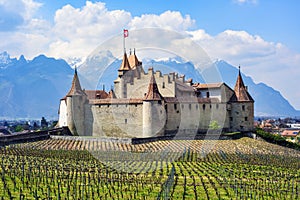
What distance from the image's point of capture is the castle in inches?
2361

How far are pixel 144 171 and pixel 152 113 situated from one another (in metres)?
24.8

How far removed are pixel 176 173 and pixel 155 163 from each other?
656 cm

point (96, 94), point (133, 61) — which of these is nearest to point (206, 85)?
point (133, 61)

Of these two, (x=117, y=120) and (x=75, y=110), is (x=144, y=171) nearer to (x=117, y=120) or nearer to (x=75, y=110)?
(x=117, y=120)

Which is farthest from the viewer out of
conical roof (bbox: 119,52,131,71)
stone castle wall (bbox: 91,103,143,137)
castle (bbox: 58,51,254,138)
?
conical roof (bbox: 119,52,131,71)

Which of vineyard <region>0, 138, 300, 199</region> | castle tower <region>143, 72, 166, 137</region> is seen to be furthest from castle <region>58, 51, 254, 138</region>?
vineyard <region>0, 138, 300, 199</region>

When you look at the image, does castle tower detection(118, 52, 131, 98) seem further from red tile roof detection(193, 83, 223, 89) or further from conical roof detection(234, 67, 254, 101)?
conical roof detection(234, 67, 254, 101)

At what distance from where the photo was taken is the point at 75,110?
63562 millimetres

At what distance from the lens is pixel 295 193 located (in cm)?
2797

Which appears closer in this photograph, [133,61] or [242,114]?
[242,114]

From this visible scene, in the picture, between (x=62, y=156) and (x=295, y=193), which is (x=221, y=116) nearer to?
A: (x=62, y=156)

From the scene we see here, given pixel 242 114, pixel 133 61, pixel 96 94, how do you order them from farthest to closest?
pixel 133 61, pixel 96 94, pixel 242 114

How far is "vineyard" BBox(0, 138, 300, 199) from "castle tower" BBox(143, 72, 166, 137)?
4.50 meters

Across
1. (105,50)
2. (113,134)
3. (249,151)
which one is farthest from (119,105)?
(249,151)
